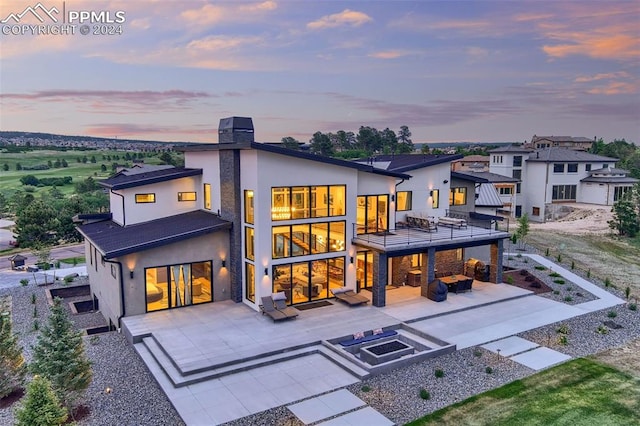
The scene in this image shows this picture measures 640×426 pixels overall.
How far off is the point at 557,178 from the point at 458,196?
3161 centimetres

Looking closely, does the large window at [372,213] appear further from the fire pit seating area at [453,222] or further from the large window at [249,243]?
the large window at [249,243]

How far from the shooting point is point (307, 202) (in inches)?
666

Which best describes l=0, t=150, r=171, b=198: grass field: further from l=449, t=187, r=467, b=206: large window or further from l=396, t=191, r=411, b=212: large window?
l=449, t=187, r=467, b=206: large window

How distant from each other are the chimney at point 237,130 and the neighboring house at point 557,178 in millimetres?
41205

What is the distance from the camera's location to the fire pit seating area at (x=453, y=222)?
20.7 m

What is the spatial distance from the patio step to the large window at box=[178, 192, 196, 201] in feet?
24.7

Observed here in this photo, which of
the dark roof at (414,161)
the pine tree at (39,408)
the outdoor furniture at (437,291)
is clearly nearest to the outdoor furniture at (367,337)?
the outdoor furniture at (437,291)

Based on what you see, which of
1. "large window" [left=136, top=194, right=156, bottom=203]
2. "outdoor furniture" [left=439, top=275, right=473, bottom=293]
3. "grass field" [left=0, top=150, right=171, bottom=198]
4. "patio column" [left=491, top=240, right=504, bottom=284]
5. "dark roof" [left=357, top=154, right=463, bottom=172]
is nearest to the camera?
"large window" [left=136, top=194, right=156, bottom=203]

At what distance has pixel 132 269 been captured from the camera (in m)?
15.3

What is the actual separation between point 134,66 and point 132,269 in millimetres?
22731

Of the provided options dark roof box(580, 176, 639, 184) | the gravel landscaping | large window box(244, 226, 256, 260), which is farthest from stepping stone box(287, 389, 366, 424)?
dark roof box(580, 176, 639, 184)

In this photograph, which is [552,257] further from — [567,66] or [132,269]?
[567,66]

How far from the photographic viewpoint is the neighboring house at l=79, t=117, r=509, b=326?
51.9 feet

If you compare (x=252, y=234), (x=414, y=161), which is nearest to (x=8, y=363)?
(x=252, y=234)
